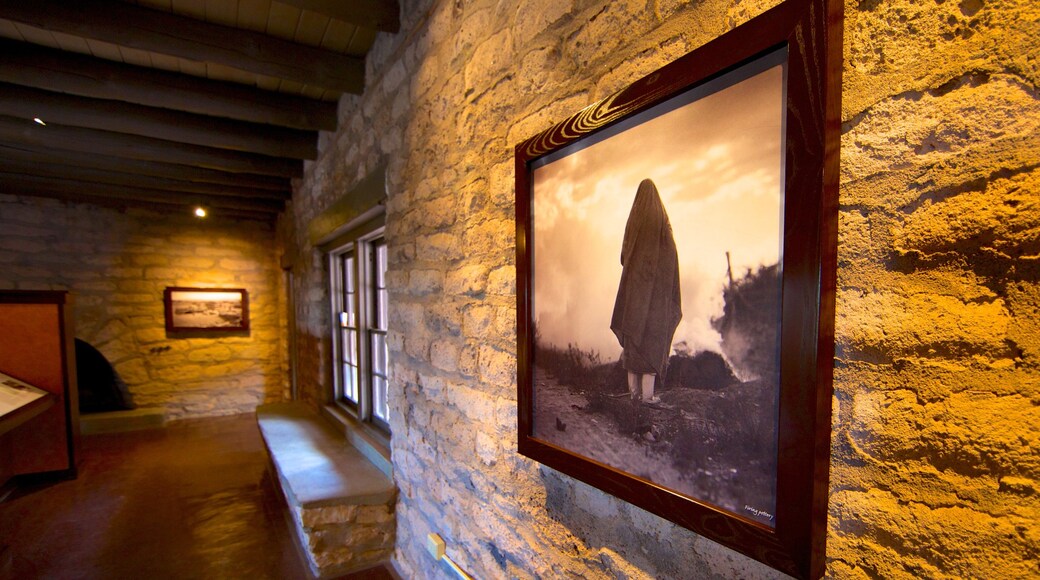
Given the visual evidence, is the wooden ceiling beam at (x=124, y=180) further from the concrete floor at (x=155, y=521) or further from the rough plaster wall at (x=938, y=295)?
the rough plaster wall at (x=938, y=295)

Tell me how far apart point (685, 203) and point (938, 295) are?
36 cm

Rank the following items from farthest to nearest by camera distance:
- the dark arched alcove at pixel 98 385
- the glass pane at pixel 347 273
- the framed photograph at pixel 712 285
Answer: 1. the dark arched alcove at pixel 98 385
2. the glass pane at pixel 347 273
3. the framed photograph at pixel 712 285

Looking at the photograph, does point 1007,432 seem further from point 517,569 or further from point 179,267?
point 179,267

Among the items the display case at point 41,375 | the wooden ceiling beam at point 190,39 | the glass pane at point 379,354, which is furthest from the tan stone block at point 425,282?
the display case at point 41,375

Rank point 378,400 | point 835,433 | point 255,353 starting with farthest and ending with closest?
1. point 255,353
2. point 378,400
3. point 835,433

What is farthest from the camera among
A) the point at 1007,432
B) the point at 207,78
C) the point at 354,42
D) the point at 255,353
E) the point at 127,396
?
the point at 255,353

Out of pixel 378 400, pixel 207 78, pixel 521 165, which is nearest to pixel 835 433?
pixel 521 165

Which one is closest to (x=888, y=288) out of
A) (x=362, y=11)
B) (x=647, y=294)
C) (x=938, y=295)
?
(x=938, y=295)

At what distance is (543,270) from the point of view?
1.08 metres

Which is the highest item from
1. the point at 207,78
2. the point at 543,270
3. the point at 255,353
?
the point at 207,78

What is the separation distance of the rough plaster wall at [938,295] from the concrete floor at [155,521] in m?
2.39

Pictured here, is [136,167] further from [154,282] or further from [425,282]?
[425,282]

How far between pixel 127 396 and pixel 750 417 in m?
6.73

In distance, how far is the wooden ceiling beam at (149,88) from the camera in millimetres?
2248
